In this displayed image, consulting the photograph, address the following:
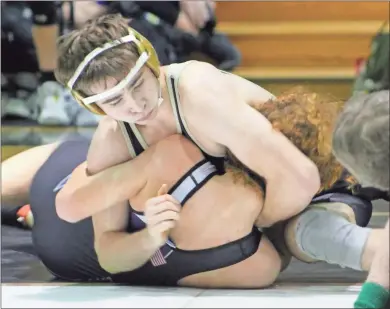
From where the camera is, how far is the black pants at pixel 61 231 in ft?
5.59

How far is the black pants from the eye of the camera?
1.70m

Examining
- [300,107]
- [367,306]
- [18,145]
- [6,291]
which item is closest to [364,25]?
[18,145]

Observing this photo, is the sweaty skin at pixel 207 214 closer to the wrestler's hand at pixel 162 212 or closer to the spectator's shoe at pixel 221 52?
the wrestler's hand at pixel 162 212

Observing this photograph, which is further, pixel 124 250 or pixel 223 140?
pixel 124 250

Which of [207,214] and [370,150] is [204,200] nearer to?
[207,214]

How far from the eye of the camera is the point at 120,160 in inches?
60.9

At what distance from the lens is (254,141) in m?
1.46

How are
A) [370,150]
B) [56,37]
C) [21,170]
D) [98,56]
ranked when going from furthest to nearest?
[56,37], [21,170], [98,56], [370,150]

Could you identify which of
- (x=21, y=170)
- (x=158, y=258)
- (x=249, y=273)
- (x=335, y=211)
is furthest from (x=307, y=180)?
(x=21, y=170)

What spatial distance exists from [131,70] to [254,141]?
240mm

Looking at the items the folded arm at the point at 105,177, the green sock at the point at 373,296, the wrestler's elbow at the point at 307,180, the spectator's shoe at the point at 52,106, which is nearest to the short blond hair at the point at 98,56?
the folded arm at the point at 105,177

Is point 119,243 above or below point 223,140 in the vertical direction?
below

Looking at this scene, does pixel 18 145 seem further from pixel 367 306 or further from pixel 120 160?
pixel 367 306

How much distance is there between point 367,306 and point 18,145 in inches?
51.9
